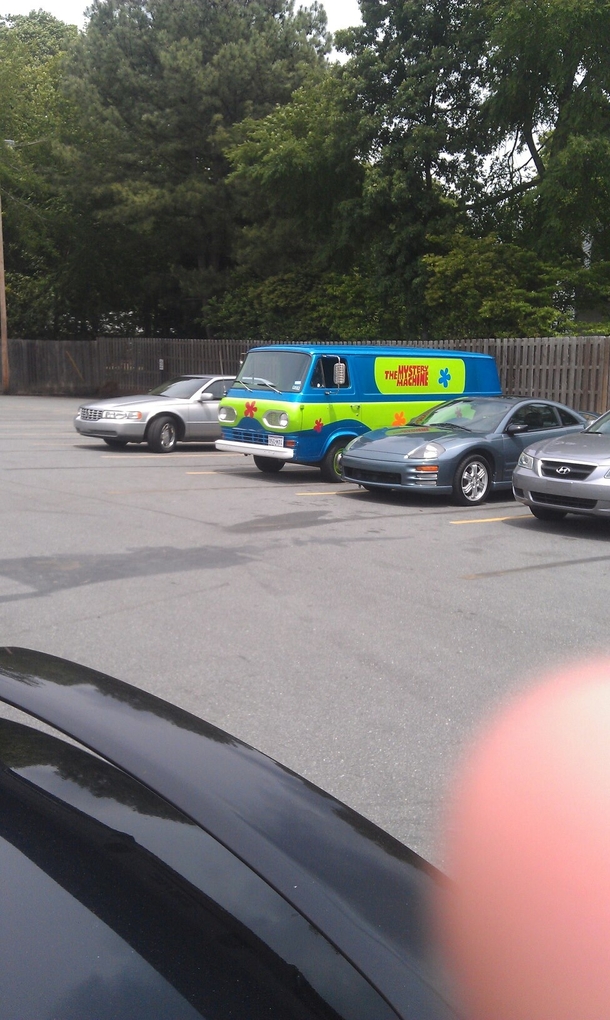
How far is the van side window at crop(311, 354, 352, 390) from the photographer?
14.3 meters

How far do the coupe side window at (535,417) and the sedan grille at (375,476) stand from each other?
2070mm

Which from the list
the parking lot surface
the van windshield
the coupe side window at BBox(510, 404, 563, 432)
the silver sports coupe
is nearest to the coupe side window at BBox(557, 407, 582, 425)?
the silver sports coupe

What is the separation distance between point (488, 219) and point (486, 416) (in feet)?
52.6

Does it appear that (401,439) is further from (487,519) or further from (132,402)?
(132,402)

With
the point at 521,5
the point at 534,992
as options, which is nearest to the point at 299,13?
the point at 521,5

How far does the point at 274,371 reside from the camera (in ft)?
48.4

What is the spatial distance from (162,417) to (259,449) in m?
3.62

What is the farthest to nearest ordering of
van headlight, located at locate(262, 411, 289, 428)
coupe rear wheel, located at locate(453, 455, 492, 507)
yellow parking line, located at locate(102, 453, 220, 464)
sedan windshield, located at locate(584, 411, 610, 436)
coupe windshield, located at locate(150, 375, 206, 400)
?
coupe windshield, located at locate(150, 375, 206, 400)
yellow parking line, located at locate(102, 453, 220, 464)
van headlight, located at locate(262, 411, 289, 428)
coupe rear wheel, located at locate(453, 455, 492, 507)
sedan windshield, located at locate(584, 411, 610, 436)

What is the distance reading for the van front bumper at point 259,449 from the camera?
46.0 ft

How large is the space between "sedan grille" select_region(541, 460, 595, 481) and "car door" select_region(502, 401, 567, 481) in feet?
7.60

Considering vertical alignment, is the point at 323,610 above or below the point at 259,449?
below

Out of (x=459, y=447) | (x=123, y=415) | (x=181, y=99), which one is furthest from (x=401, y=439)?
(x=181, y=99)

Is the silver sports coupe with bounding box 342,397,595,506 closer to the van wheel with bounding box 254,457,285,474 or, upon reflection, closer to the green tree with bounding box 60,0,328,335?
the van wheel with bounding box 254,457,285,474

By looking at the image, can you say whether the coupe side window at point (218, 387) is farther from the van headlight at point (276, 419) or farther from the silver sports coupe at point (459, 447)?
the silver sports coupe at point (459, 447)
